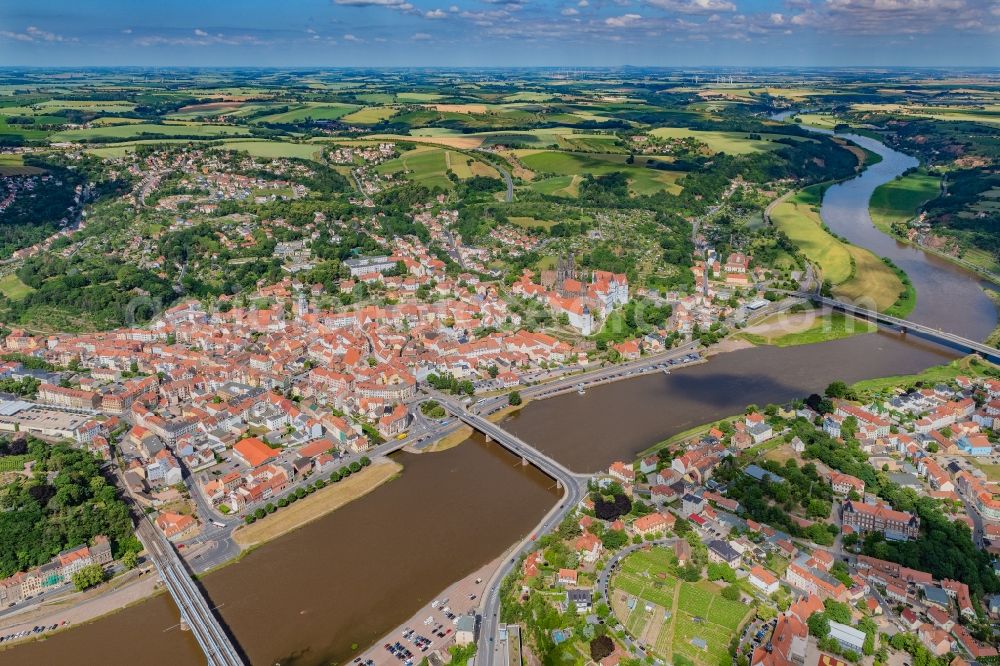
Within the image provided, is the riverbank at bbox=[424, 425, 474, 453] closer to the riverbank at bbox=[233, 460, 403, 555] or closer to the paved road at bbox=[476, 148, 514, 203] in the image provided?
the riverbank at bbox=[233, 460, 403, 555]

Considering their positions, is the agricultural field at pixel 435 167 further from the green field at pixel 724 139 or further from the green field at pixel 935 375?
the green field at pixel 935 375

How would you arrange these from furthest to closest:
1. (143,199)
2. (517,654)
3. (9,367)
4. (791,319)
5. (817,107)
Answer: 1. (817,107)
2. (143,199)
3. (791,319)
4. (9,367)
5. (517,654)

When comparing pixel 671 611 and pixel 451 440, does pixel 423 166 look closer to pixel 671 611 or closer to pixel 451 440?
pixel 451 440

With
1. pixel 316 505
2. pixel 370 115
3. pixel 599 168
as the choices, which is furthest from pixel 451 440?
pixel 370 115

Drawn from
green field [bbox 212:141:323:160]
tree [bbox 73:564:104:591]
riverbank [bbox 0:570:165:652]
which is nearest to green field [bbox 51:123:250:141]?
green field [bbox 212:141:323:160]

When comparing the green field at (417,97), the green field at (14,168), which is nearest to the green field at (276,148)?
the green field at (14,168)

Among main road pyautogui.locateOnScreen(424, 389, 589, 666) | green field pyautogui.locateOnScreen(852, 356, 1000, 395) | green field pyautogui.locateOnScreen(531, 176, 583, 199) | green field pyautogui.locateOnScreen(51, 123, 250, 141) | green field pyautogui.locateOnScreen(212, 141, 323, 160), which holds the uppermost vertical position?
green field pyautogui.locateOnScreen(51, 123, 250, 141)

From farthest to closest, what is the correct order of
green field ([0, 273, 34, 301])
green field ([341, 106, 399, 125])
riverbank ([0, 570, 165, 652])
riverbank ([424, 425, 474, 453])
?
green field ([341, 106, 399, 125]), green field ([0, 273, 34, 301]), riverbank ([424, 425, 474, 453]), riverbank ([0, 570, 165, 652])

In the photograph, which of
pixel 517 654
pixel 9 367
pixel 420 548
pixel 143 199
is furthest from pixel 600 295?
pixel 143 199

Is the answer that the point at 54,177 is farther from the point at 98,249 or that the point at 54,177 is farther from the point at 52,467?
the point at 52,467
